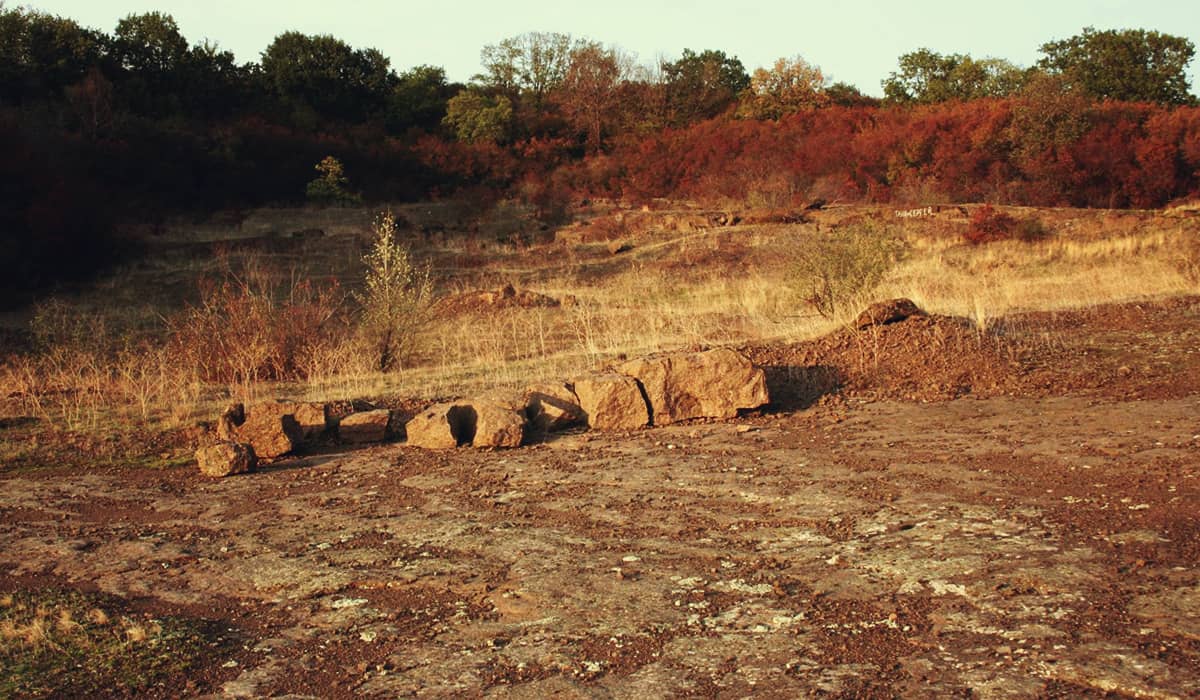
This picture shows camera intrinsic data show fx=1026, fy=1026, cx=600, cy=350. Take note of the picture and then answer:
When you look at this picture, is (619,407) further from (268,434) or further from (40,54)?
(40,54)

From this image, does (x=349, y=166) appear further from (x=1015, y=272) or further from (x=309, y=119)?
(x=1015, y=272)

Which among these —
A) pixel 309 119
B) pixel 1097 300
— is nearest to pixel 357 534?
pixel 1097 300

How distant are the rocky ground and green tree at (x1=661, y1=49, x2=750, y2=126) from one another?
131ft

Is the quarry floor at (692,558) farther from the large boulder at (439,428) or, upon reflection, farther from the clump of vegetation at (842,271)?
the clump of vegetation at (842,271)

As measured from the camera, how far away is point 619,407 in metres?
9.28

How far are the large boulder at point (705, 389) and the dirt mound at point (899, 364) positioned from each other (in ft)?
1.91

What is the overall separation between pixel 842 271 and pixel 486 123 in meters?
31.4

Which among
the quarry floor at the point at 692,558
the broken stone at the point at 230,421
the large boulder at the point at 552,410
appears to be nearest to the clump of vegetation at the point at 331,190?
the broken stone at the point at 230,421

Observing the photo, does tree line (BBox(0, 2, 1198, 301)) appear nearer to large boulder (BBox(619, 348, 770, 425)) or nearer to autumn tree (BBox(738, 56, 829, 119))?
autumn tree (BBox(738, 56, 829, 119))

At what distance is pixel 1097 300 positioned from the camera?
13.9 meters

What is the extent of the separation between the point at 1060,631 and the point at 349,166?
→ 124 feet

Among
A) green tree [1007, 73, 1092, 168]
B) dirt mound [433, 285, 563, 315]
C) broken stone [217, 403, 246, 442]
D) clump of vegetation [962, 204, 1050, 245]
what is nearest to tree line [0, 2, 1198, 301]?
green tree [1007, 73, 1092, 168]

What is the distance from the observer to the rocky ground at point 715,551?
13.4 ft

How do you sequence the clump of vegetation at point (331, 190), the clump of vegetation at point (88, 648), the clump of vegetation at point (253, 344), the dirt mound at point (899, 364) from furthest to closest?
the clump of vegetation at point (331, 190), the clump of vegetation at point (253, 344), the dirt mound at point (899, 364), the clump of vegetation at point (88, 648)
